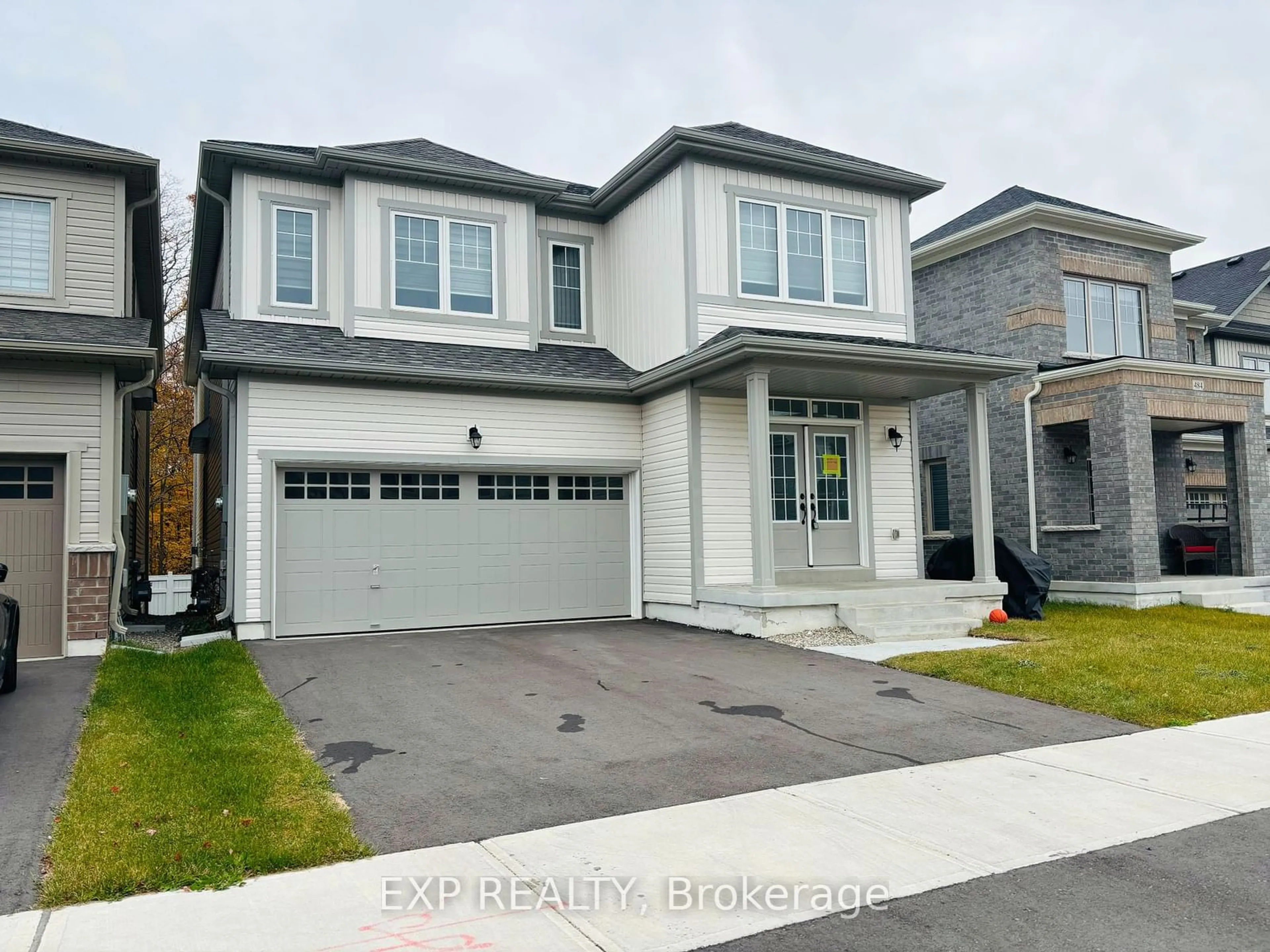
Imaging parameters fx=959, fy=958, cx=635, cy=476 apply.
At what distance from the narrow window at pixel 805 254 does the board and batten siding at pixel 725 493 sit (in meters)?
2.01

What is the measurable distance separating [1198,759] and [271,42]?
69.0ft

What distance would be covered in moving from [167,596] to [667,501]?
28.6 ft

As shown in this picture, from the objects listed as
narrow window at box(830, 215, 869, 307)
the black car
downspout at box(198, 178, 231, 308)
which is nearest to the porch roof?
narrow window at box(830, 215, 869, 307)

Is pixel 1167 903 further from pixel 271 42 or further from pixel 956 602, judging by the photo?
pixel 271 42

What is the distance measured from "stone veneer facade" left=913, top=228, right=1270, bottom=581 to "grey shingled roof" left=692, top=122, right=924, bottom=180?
3.84 meters

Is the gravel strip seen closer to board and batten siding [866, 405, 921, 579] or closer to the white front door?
the white front door

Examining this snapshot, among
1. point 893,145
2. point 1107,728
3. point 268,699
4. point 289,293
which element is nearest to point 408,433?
point 289,293

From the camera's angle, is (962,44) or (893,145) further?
(893,145)

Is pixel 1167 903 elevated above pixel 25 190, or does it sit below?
below

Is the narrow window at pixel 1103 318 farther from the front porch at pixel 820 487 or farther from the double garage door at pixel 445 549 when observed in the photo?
the double garage door at pixel 445 549

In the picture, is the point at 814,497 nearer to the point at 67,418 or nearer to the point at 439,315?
the point at 439,315

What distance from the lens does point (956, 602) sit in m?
12.4

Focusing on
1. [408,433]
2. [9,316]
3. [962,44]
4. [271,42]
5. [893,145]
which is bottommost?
[408,433]

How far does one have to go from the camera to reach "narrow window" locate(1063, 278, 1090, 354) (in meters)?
16.8
